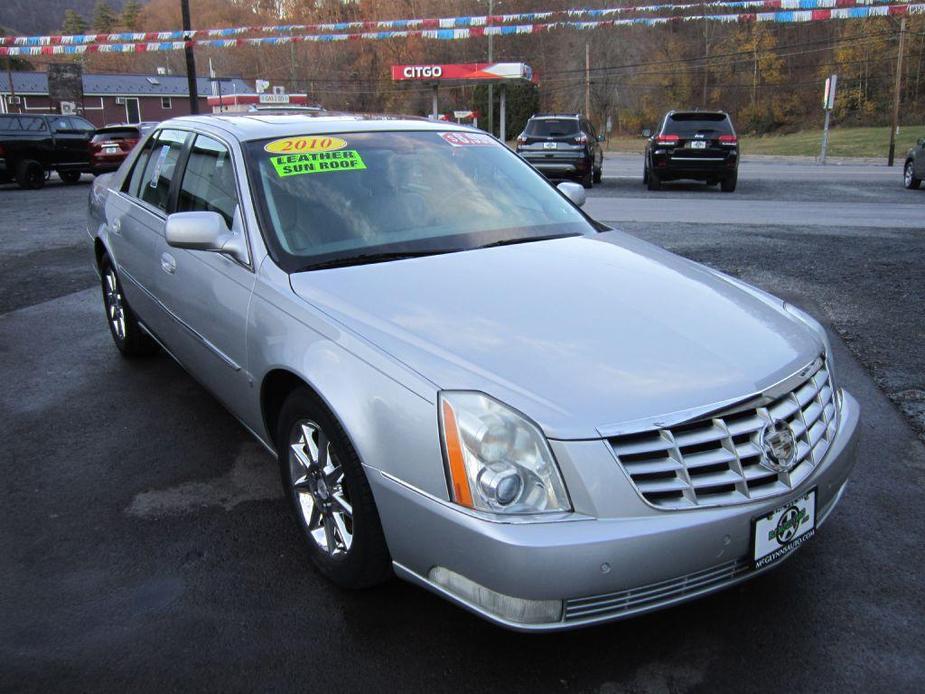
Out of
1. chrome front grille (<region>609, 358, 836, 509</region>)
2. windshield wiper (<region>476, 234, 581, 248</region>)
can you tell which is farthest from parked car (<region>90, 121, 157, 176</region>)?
chrome front grille (<region>609, 358, 836, 509</region>)

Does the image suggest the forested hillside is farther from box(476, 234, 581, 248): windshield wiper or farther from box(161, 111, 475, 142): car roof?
box(476, 234, 581, 248): windshield wiper

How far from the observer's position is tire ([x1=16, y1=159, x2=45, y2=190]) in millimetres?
18594

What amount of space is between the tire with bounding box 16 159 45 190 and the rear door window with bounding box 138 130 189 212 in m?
16.5

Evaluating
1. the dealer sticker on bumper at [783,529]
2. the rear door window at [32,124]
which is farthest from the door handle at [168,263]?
the rear door window at [32,124]

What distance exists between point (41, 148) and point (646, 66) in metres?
68.5

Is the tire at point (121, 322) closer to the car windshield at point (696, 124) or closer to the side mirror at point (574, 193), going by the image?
the side mirror at point (574, 193)

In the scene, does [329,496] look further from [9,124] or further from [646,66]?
[646,66]

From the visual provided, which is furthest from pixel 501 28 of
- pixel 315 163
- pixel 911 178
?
pixel 315 163

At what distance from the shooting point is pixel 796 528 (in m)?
2.38

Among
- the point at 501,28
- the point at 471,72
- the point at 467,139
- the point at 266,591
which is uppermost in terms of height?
the point at 501,28

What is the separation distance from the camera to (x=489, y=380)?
2229mm

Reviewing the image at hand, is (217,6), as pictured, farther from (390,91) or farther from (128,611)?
(128,611)

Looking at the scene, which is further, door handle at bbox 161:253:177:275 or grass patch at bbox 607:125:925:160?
grass patch at bbox 607:125:925:160

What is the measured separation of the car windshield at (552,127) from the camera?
18273 mm
